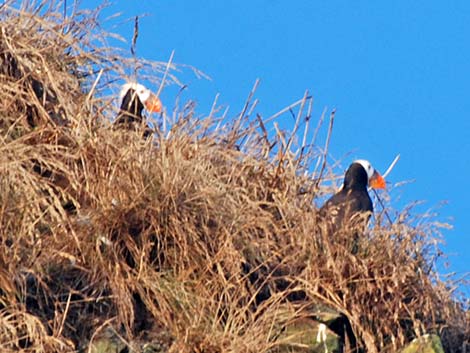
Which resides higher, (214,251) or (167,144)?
(167,144)

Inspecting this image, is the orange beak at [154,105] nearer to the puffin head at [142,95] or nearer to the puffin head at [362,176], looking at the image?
the puffin head at [142,95]

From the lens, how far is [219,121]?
337 inches

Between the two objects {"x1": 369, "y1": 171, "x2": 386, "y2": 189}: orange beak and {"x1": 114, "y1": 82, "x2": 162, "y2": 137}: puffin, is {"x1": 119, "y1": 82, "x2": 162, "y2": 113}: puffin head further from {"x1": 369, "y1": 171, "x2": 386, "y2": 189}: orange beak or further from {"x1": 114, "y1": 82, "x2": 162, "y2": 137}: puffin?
{"x1": 369, "y1": 171, "x2": 386, "y2": 189}: orange beak

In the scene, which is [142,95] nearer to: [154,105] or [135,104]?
[135,104]

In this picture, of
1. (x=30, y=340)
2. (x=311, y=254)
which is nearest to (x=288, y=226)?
(x=311, y=254)

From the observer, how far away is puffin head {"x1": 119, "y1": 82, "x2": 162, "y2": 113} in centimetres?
884

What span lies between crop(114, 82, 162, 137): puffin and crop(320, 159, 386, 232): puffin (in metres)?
1.11

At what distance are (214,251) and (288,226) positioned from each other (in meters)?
0.53

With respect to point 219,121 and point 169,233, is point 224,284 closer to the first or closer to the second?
point 169,233

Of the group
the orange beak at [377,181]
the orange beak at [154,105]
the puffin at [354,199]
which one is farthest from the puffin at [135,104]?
the orange beak at [377,181]

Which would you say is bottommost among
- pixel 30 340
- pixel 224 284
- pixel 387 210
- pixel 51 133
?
pixel 30 340

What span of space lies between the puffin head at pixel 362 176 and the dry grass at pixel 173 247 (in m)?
0.78

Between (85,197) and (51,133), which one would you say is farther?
(51,133)

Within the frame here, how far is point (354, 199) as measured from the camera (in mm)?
8914
